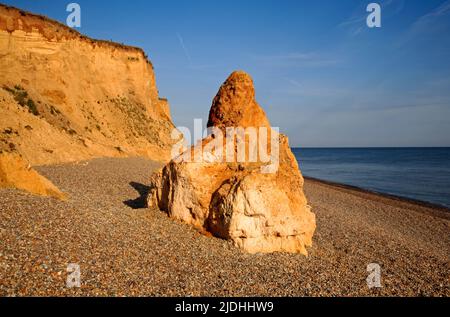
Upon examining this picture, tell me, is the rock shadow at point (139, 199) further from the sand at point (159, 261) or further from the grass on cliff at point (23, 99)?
the grass on cliff at point (23, 99)

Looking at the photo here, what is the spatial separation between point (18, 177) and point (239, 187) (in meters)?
8.32

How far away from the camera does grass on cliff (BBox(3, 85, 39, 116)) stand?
2734 cm

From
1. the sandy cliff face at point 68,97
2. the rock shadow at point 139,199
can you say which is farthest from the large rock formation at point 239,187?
the sandy cliff face at point 68,97

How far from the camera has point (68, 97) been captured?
33.8 metres

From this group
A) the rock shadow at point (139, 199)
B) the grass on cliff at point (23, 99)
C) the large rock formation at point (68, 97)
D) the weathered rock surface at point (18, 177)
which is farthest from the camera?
the grass on cliff at point (23, 99)

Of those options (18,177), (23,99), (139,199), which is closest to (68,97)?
(23,99)

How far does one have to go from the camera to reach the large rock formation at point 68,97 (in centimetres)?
2475

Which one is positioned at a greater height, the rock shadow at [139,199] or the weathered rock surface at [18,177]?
the weathered rock surface at [18,177]

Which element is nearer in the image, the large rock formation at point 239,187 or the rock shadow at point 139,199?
the large rock formation at point 239,187

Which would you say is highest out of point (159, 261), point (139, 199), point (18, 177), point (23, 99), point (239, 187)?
point (23, 99)

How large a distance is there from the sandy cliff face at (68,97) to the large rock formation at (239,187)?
1635 cm

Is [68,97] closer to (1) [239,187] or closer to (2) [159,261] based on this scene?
(1) [239,187]
